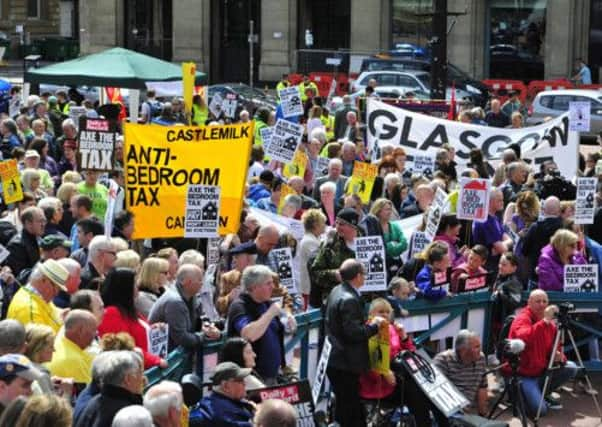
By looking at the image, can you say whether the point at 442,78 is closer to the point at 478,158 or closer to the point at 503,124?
the point at 503,124

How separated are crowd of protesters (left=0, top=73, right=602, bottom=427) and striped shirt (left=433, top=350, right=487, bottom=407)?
2cm

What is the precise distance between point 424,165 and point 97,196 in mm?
5811

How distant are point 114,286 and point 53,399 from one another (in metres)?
3.12

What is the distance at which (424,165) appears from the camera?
18.5 meters

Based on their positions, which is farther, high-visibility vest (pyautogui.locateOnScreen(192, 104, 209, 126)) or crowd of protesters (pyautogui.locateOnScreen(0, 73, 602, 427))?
high-visibility vest (pyautogui.locateOnScreen(192, 104, 209, 126))

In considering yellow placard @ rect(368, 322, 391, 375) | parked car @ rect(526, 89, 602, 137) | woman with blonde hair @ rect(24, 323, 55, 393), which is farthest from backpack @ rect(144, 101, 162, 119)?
woman with blonde hair @ rect(24, 323, 55, 393)

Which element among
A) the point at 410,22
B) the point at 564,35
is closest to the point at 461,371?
the point at 564,35

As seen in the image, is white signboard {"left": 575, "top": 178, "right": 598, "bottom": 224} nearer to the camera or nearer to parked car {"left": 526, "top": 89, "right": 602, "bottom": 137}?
the camera

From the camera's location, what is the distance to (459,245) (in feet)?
46.4

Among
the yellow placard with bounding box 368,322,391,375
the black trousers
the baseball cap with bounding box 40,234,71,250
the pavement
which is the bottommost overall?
the pavement

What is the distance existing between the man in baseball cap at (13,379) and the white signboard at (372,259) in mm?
5089

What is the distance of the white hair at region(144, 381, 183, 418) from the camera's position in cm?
717

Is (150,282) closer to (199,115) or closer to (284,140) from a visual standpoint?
(284,140)

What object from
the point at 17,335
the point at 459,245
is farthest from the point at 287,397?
the point at 459,245
